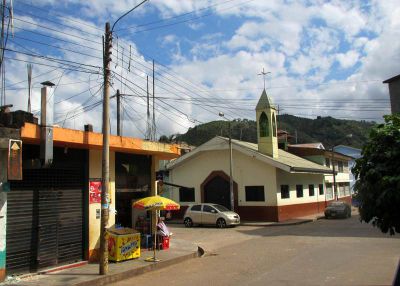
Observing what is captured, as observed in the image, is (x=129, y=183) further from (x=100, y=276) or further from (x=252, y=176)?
(x=252, y=176)

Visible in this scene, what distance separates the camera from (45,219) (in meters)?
12.3

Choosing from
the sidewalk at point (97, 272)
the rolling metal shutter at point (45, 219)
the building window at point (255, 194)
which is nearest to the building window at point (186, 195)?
the building window at point (255, 194)

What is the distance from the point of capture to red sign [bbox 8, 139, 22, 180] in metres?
10.3

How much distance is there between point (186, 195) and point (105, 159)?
22.7 metres

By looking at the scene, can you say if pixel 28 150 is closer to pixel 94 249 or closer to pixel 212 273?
pixel 94 249

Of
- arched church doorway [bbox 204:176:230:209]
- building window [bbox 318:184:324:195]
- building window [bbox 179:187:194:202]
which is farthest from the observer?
building window [bbox 318:184:324:195]

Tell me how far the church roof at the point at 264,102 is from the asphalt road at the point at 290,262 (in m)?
14.3

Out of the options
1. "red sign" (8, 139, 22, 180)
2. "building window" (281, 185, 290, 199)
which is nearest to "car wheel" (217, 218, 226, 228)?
"building window" (281, 185, 290, 199)

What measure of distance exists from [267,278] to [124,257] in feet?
16.5

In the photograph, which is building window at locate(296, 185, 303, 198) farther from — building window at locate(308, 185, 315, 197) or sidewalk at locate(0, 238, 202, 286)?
sidewalk at locate(0, 238, 202, 286)

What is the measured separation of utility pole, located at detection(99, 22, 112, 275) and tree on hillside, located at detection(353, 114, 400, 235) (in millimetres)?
7098

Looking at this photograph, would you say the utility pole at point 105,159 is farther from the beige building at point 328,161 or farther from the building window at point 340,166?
the building window at point 340,166

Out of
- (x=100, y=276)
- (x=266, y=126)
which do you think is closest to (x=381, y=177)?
(x=100, y=276)

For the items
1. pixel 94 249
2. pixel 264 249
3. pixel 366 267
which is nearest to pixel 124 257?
pixel 94 249
